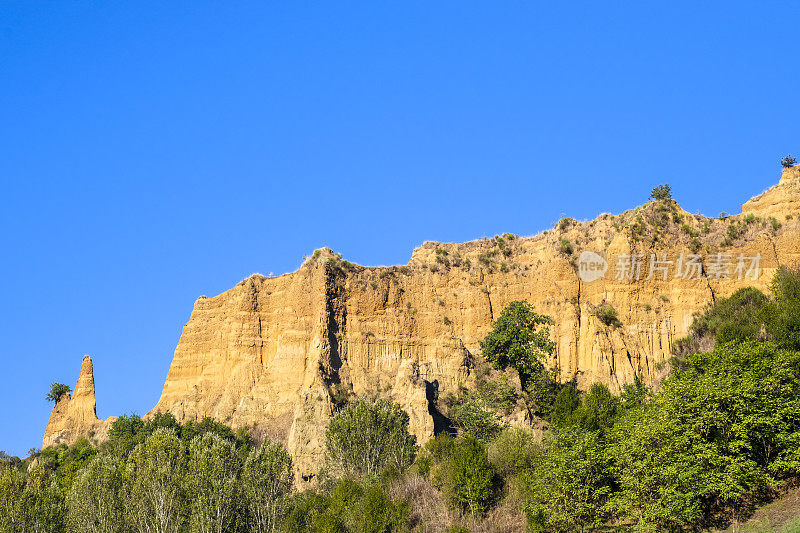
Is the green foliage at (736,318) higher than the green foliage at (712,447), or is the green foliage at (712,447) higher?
the green foliage at (736,318)

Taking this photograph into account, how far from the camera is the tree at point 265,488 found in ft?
178

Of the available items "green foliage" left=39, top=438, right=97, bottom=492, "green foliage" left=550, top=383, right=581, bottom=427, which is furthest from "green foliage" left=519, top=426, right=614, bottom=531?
"green foliage" left=39, top=438, right=97, bottom=492

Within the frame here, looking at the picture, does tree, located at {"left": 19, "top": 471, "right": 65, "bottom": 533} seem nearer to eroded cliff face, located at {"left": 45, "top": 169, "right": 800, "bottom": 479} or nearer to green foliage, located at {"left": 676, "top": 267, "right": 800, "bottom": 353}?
eroded cliff face, located at {"left": 45, "top": 169, "right": 800, "bottom": 479}

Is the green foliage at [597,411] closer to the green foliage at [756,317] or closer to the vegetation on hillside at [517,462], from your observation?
the vegetation on hillside at [517,462]

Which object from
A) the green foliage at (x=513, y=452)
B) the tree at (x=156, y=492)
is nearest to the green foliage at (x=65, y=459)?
the tree at (x=156, y=492)

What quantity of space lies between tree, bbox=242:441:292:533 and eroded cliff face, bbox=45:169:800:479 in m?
6.27

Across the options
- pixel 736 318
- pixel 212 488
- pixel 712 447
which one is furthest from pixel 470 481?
pixel 736 318

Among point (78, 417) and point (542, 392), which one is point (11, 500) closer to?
point (78, 417)

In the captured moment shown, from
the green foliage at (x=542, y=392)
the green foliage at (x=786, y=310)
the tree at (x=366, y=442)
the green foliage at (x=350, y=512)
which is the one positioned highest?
the green foliage at (x=786, y=310)

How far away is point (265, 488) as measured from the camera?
55.4 m

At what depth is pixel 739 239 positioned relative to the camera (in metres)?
71.6

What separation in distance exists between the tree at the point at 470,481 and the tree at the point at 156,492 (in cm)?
1455

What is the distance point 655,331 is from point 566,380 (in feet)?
23.2

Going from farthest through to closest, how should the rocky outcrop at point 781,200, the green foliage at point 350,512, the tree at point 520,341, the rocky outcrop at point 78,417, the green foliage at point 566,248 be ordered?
1. the rocky outcrop at point 78,417
2. the green foliage at point 566,248
3. the rocky outcrop at point 781,200
4. the tree at point 520,341
5. the green foliage at point 350,512
